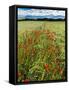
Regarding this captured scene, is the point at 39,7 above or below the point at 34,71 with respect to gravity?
above

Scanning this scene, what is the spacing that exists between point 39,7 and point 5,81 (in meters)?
1.01

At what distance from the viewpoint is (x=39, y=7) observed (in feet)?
13.9

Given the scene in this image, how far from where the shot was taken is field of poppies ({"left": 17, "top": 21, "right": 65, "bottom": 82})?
13.6ft

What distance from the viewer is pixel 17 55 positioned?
411 cm

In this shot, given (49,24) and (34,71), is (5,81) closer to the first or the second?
(34,71)

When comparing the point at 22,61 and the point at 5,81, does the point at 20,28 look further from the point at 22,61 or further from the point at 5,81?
the point at 5,81

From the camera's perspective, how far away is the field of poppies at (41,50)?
4.16 meters

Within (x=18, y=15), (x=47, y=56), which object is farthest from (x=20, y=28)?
(x=47, y=56)

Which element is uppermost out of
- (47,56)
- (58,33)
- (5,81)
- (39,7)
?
(39,7)

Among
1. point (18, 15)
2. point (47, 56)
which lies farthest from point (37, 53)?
point (18, 15)

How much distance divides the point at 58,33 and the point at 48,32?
0.47 feet

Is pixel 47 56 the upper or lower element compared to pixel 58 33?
lower

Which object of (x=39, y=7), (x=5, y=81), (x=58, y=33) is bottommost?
(x=5, y=81)

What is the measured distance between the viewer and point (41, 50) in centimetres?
426
